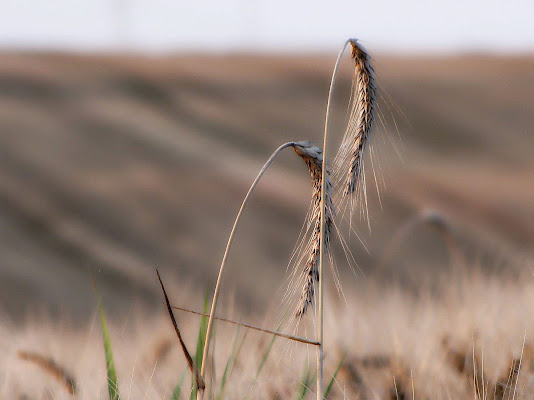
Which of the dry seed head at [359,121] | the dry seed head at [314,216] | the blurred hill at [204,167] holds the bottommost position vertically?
the blurred hill at [204,167]

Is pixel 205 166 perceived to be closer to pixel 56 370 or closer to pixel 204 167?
pixel 204 167

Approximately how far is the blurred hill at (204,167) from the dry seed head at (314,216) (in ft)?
Result: 19.7

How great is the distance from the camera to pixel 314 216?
23.9 inches

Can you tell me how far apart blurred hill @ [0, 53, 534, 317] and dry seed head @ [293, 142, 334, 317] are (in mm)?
6016

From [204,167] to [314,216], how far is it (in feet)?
27.0

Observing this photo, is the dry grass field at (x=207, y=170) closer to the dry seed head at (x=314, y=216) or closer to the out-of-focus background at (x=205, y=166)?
the out-of-focus background at (x=205, y=166)

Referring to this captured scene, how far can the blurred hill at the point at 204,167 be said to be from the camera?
752cm

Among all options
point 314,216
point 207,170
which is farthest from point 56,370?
point 207,170

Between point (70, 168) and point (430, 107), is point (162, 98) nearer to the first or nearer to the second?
point (70, 168)

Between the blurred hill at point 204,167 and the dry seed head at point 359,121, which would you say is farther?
the blurred hill at point 204,167

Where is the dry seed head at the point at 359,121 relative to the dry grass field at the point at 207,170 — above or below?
above

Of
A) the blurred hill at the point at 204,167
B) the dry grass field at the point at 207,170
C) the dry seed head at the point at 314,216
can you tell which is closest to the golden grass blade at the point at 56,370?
the dry seed head at the point at 314,216

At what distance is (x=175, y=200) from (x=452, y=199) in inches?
130

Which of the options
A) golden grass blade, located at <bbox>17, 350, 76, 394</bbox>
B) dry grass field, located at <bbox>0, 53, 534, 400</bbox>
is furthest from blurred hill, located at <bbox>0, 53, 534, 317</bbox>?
golden grass blade, located at <bbox>17, 350, 76, 394</bbox>
